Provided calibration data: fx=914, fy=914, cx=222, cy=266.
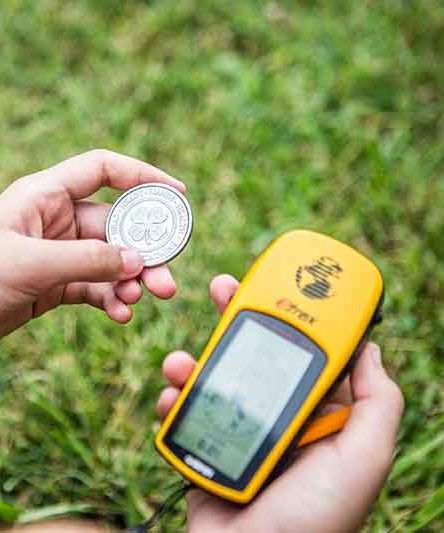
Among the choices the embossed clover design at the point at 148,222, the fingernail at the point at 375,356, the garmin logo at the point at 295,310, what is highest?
the embossed clover design at the point at 148,222

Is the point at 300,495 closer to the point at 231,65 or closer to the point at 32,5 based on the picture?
the point at 231,65

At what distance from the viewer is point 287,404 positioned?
5.98ft

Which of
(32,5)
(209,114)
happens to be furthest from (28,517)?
(32,5)

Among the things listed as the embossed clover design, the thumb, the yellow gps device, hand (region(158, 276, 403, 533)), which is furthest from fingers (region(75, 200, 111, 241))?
hand (region(158, 276, 403, 533))

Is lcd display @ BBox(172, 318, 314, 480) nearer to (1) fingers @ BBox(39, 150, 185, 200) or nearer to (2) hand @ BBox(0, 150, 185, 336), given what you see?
(2) hand @ BBox(0, 150, 185, 336)

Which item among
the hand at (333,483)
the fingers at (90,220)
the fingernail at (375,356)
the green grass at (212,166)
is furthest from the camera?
the green grass at (212,166)

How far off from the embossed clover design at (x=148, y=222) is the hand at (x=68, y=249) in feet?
0.25

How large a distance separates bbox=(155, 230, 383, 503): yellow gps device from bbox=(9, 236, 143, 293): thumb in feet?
0.94

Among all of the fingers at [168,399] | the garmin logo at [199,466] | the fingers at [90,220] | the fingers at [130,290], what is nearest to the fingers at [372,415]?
the garmin logo at [199,466]

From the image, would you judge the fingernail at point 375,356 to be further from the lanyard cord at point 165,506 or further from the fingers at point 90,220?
the fingers at point 90,220

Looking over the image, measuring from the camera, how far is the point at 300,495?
1.75 m

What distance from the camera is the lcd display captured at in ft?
5.99

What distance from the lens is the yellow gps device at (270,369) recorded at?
1.81 metres

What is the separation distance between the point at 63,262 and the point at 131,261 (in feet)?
0.53
